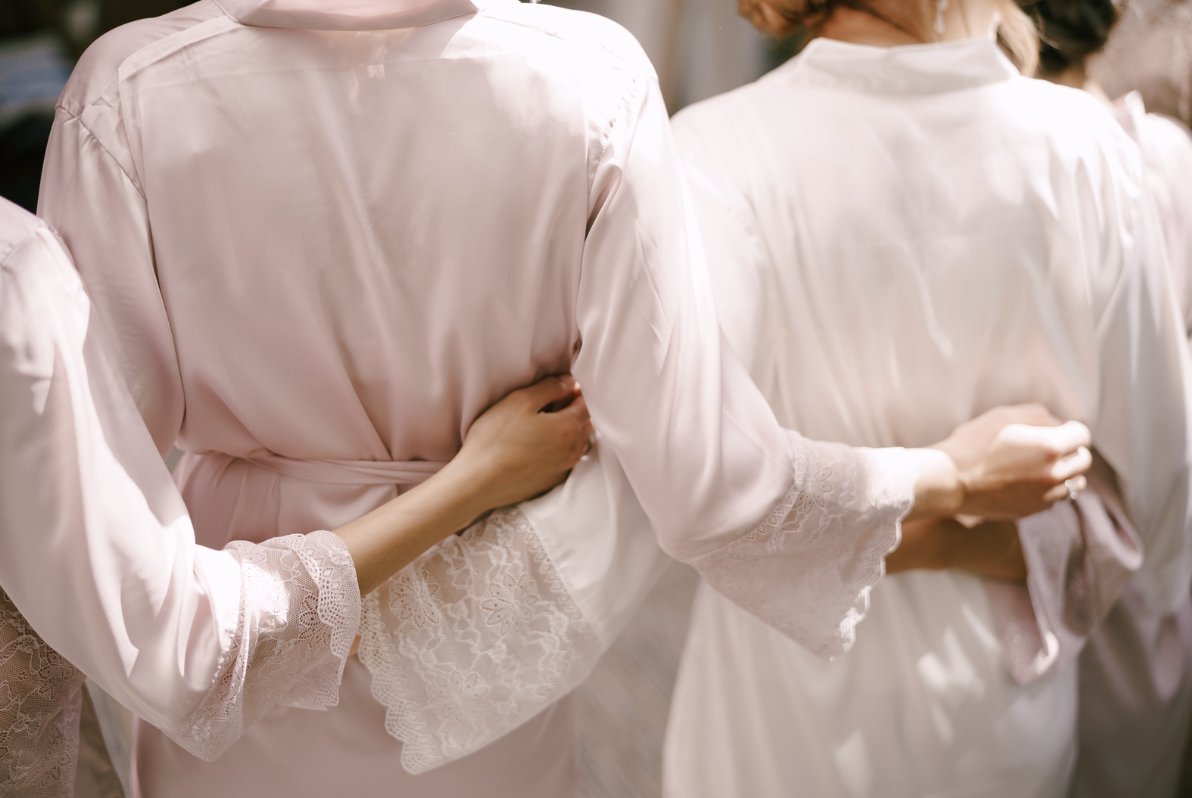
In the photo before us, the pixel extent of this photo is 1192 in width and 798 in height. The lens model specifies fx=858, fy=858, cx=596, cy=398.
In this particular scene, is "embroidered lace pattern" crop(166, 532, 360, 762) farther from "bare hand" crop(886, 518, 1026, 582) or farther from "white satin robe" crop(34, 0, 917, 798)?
"bare hand" crop(886, 518, 1026, 582)

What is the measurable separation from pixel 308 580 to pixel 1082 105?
755 mm

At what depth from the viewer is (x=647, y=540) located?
2.47 feet

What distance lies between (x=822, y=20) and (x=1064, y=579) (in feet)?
1.97

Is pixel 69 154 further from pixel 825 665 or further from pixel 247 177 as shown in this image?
pixel 825 665

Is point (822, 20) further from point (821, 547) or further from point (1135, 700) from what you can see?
point (1135, 700)

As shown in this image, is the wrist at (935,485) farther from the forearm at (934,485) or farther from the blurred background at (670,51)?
the blurred background at (670,51)

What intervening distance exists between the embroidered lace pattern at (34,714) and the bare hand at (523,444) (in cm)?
32

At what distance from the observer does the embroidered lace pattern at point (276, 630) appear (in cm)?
56

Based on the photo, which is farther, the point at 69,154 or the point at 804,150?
the point at 804,150

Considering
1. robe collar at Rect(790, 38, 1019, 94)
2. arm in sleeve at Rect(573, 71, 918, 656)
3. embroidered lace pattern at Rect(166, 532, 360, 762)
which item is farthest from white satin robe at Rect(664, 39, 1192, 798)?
embroidered lace pattern at Rect(166, 532, 360, 762)

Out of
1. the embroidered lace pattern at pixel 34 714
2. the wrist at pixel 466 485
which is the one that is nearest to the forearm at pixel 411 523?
the wrist at pixel 466 485

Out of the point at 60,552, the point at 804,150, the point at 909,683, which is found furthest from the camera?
the point at 909,683

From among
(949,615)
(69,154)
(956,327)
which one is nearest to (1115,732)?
(949,615)

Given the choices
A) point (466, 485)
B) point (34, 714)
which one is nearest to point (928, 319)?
point (466, 485)
